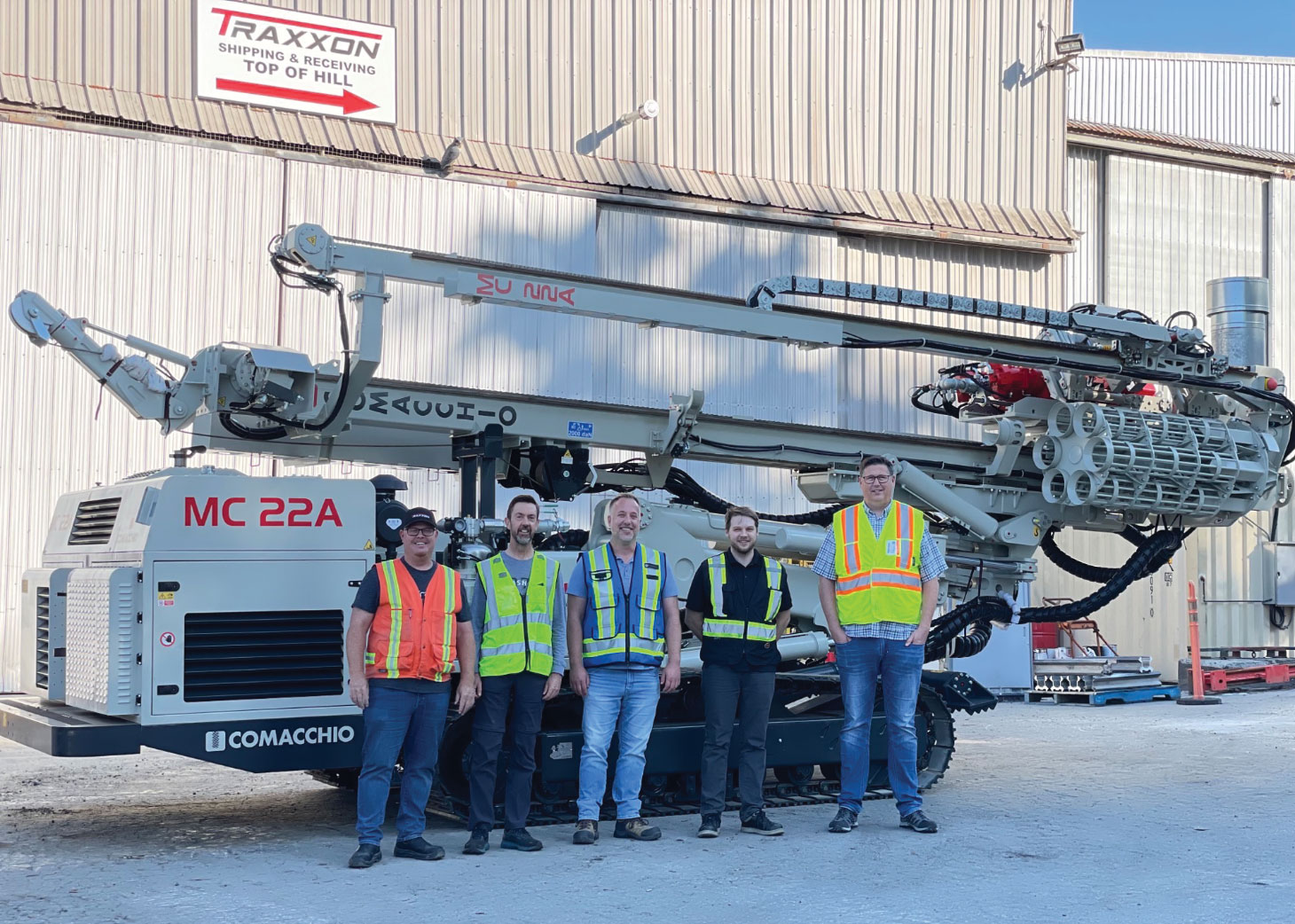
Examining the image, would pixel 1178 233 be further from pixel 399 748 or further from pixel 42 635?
Answer: pixel 42 635

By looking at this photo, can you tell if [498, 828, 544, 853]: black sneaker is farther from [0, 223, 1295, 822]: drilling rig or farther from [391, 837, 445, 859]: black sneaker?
[0, 223, 1295, 822]: drilling rig

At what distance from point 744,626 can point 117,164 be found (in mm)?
10189

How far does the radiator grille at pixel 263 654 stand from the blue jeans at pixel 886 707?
9.09 feet

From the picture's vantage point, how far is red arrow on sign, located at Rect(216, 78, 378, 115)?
16.0 metres

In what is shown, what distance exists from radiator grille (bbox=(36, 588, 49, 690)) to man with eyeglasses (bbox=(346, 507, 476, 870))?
7.46 feet

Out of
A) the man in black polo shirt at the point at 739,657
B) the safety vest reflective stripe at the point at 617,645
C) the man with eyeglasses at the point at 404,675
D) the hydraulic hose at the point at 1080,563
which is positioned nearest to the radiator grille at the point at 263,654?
the man with eyeglasses at the point at 404,675

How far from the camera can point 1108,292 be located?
22016 millimetres

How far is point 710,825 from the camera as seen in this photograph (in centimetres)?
819

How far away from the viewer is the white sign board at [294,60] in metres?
15.9

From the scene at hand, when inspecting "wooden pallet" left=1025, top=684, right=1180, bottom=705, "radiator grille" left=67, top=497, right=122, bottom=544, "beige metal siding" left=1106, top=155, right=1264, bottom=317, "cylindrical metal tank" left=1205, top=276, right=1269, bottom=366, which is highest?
"beige metal siding" left=1106, top=155, right=1264, bottom=317

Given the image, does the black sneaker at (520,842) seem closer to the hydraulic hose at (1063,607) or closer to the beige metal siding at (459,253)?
the hydraulic hose at (1063,607)

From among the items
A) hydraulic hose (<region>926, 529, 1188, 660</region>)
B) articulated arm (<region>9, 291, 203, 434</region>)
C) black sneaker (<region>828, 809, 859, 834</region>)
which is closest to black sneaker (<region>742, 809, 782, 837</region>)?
black sneaker (<region>828, 809, 859, 834</region>)

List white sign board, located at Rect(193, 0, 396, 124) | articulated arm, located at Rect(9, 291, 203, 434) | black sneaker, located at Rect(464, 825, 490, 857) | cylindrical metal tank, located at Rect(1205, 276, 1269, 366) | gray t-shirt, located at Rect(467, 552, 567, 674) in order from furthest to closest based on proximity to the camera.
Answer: white sign board, located at Rect(193, 0, 396, 124), cylindrical metal tank, located at Rect(1205, 276, 1269, 366), articulated arm, located at Rect(9, 291, 203, 434), gray t-shirt, located at Rect(467, 552, 567, 674), black sneaker, located at Rect(464, 825, 490, 857)

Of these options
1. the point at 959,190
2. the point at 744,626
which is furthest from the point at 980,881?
the point at 959,190
